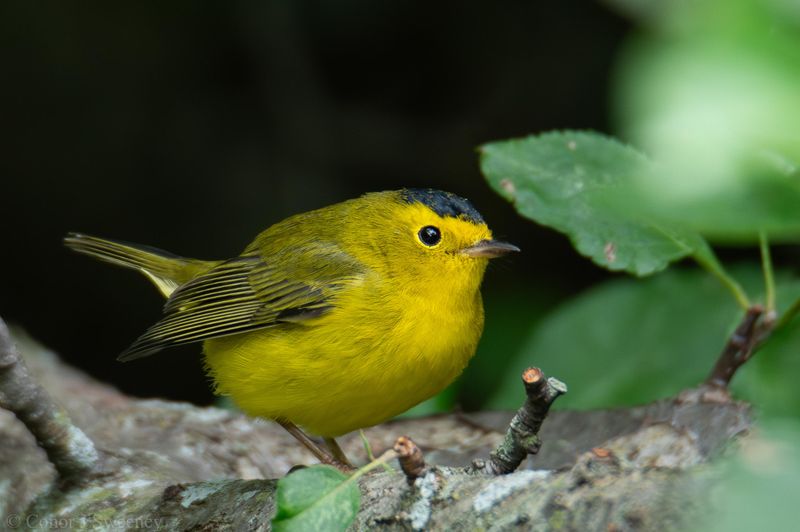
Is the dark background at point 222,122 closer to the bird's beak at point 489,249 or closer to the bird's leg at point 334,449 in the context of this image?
the bird's leg at point 334,449

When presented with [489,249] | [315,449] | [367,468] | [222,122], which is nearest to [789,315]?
[489,249]

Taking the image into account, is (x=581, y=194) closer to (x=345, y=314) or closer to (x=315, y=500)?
(x=345, y=314)

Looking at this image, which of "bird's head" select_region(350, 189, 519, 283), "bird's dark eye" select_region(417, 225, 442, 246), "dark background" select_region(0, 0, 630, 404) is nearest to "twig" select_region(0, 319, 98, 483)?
"bird's head" select_region(350, 189, 519, 283)

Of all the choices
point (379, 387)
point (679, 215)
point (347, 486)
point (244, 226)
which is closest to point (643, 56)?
point (679, 215)

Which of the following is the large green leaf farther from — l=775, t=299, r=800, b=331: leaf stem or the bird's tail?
the bird's tail

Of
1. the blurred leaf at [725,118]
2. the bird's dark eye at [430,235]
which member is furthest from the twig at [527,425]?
the bird's dark eye at [430,235]

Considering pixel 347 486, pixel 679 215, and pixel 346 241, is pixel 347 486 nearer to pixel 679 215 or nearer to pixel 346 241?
pixel 679 215
